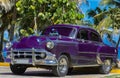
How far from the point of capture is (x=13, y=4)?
3020cm

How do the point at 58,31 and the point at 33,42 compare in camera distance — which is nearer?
the point at 33,42

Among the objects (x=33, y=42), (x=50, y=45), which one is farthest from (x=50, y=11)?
(x=50, y=45)

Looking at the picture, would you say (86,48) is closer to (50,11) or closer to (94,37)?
(94,37)

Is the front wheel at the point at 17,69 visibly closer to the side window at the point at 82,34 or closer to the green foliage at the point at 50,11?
the side window at the point at 82,34

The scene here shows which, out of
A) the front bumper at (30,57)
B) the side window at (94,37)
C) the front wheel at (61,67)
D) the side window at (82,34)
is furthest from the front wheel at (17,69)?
the side window at (94,37)

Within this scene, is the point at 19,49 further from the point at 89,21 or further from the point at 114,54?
the point at 89,21

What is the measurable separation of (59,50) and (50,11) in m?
10.7

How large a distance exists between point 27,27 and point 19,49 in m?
12.5

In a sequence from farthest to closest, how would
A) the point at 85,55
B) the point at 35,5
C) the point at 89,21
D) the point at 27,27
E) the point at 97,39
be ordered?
the point at 89,21
the point at 27,27
the point at 35,5
the point at 97,39
the point at 85,55

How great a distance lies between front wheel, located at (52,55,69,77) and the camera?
1553 cm

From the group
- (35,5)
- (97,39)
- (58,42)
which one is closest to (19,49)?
(58,42)

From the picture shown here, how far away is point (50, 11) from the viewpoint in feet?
84.9

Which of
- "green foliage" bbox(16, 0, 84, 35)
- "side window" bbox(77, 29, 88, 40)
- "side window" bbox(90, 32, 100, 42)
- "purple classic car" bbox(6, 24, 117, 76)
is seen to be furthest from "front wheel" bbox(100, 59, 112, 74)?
"green foliage" bbox(16, 0, 84, 35)

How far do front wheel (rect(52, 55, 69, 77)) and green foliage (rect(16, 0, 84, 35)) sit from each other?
9.06 m
